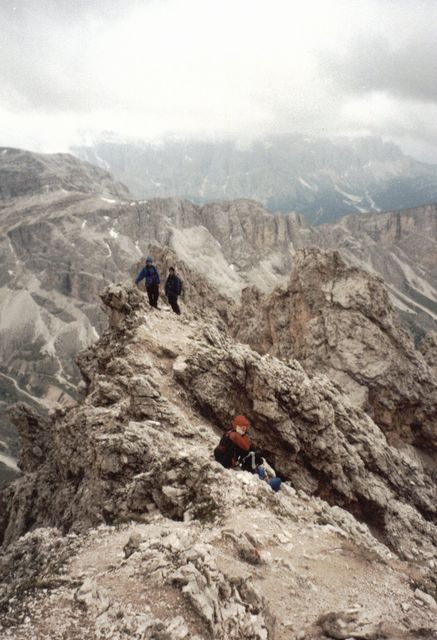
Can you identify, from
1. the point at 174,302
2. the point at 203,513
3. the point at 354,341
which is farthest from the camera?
the point at 354,341

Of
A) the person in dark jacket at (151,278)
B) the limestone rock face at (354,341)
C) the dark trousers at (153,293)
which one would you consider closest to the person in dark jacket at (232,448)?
the person in dark jacket at (151,278)

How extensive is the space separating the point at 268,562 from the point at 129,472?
23.6 feet

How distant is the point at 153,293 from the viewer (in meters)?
30.4

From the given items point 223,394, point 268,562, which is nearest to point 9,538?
point 223,394

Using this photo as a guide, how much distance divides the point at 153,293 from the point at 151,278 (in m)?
1.77

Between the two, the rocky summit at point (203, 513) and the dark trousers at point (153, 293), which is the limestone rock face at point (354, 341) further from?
the dark trousers at point (153, 293)

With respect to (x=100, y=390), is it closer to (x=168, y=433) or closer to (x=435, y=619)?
(x=168, y=433)

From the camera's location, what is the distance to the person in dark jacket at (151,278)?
28375 millimetres

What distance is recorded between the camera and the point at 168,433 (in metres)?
19.1

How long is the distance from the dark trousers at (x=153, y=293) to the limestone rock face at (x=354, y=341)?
78.2ft

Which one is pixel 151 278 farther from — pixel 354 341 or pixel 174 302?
pixel 354 341

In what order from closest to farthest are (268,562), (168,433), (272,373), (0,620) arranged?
(0,620) → (268,562) → (168,433) → (272,373)

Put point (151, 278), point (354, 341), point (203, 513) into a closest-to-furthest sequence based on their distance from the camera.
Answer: point (203, 513) < point (151, 278) < point (354, 341)

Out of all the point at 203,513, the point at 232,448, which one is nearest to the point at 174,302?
the point at 232,448
